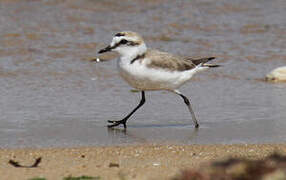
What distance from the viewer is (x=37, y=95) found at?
8.35 m

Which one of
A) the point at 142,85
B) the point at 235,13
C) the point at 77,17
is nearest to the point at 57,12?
the point at 77,17

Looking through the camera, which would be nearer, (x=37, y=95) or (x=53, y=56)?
(x=37, y=95)

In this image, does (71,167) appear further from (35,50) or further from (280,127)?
(35,50)

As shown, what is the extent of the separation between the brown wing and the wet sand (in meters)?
1.14

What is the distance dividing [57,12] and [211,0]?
311cm

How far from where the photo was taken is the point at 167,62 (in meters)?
7.45

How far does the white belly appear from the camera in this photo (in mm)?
7188

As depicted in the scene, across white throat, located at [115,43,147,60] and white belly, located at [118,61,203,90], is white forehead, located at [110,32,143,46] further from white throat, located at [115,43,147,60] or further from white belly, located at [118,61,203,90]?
white belly, located at [118,61,203,90]

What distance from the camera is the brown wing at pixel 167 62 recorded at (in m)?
7.32

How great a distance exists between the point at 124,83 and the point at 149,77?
6.27 feet

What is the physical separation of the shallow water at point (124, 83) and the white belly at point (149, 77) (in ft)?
1.22

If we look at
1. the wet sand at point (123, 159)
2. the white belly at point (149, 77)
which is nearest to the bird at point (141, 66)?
the white belly at point (149, 77)

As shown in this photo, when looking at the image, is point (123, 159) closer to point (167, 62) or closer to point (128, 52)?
point (128, 52)

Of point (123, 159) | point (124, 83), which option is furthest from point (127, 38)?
point (124, 83)
